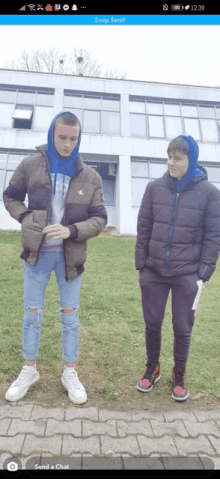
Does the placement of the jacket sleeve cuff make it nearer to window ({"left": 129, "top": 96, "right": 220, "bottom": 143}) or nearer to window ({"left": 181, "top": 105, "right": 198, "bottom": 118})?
window ({"left": 129, "top": 96, "right": 220, "bottom": 143})

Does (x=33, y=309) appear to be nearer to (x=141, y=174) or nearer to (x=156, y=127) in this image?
(x=141, y=174)

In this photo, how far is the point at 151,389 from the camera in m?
3.07

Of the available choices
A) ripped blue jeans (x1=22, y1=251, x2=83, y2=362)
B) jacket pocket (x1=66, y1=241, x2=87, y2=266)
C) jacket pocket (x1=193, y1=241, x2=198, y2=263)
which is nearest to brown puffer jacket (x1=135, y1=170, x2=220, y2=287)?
jacket pocket (x1=193, y1=241, x2=198, y2=263)

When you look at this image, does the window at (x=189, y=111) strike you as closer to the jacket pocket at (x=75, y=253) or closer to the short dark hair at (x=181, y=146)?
the short dark hair at (x=181, y=146)

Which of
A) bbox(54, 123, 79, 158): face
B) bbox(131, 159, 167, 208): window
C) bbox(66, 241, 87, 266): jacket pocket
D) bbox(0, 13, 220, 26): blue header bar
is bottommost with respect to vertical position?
bbox(66, 241, 87, 266): jacket pocket

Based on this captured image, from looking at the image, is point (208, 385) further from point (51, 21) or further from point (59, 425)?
point (51, 21)

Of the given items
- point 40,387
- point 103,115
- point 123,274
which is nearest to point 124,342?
point 40,387

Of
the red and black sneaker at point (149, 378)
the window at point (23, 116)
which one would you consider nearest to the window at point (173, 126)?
the window at point (23, 116)

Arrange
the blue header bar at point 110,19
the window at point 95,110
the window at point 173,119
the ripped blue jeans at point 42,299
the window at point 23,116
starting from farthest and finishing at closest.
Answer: the window at point 173,119 < the window at point 95,110 < the window at point 23,116 < the ripped blue jeans at point 42,299 < the blue header bar at point 110,19

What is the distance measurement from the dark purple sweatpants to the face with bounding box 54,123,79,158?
1.27 m

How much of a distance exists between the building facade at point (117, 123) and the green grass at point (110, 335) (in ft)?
31.4

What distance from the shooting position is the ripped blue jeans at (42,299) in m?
2.74

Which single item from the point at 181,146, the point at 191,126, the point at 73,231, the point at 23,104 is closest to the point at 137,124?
the point at 191,126

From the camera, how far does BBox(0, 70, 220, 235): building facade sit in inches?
642
